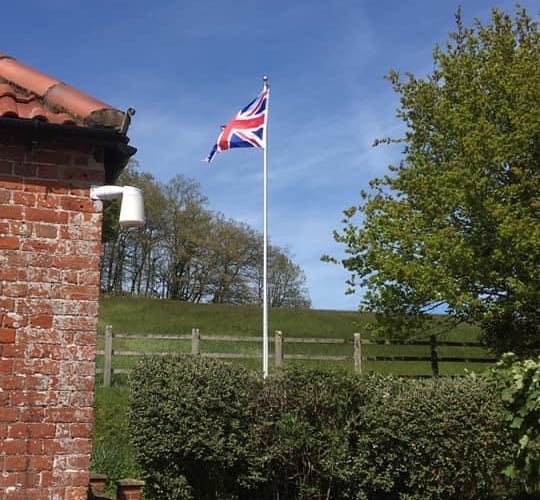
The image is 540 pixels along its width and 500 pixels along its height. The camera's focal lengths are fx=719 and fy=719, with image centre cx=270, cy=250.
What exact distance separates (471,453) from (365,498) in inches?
57.0

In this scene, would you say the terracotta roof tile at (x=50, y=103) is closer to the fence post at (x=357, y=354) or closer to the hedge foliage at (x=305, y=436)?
the hedge foliage at (x=305, y=436)

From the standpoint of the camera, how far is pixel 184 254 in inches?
1651

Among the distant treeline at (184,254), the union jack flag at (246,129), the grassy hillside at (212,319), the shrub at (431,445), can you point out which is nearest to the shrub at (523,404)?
the shrub at (431,445)

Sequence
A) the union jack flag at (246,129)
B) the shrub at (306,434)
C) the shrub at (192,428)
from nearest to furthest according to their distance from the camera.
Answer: the shrub at (192,428)
the shrub at (306,434)
the union jack flag at (246,129)

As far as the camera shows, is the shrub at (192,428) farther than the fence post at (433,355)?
No

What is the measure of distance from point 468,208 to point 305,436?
850 cm

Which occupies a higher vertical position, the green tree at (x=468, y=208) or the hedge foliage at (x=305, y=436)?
the green tree at (x=468, y=208)

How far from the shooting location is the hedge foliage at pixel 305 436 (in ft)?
28.4

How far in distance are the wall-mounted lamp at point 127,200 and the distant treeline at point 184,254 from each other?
36.9 meters

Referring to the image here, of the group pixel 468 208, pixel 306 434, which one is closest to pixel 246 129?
pixel 468 208

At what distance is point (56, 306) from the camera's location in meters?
4.50

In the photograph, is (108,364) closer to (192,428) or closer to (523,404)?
(192,428)

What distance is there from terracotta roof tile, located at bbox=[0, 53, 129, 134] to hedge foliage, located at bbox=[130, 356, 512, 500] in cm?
472

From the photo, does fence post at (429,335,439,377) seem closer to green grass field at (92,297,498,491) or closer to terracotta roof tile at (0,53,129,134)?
green grass field at (92,297,498,491)
